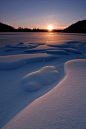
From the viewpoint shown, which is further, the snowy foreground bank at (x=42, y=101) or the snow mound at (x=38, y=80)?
the snow mound at (x=38, y=80)

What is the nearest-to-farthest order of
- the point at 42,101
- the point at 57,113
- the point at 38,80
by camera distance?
1. the point at 57,113
2. the point at 42,101
3. the point at 38,80

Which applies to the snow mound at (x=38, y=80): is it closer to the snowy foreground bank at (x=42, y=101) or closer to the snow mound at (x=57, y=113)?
the snowy foreground bank at (x=42, y=101)

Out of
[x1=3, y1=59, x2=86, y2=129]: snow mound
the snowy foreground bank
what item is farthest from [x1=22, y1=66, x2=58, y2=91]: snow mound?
[x1=3, y1=59, x2=86, y2=129]: snow mound

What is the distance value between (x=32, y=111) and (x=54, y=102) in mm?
217

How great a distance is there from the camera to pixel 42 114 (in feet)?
2.53

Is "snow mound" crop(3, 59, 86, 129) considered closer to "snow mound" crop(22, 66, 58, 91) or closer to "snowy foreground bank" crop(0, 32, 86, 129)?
"snowy foreground bank" crop(0, 32, 86, 129)

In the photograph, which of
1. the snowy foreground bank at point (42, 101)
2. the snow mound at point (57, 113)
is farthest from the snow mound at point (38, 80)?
the snow mound at point (57, 113)

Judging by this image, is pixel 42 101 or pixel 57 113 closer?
pixel 57 113

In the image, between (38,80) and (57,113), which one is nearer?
(57,113)

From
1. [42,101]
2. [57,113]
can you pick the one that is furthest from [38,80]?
[57,113]

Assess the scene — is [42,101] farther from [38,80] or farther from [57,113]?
[38,80]

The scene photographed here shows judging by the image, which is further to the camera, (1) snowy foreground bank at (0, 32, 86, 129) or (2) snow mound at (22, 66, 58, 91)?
(2) snow mound at (22, 66, 58, 91)

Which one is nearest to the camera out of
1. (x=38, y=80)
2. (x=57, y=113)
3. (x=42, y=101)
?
(x=57, y=113)

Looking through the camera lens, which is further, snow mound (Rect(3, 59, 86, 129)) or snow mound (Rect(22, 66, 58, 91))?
snow mound (Rect(22, 66, 58, 91))
